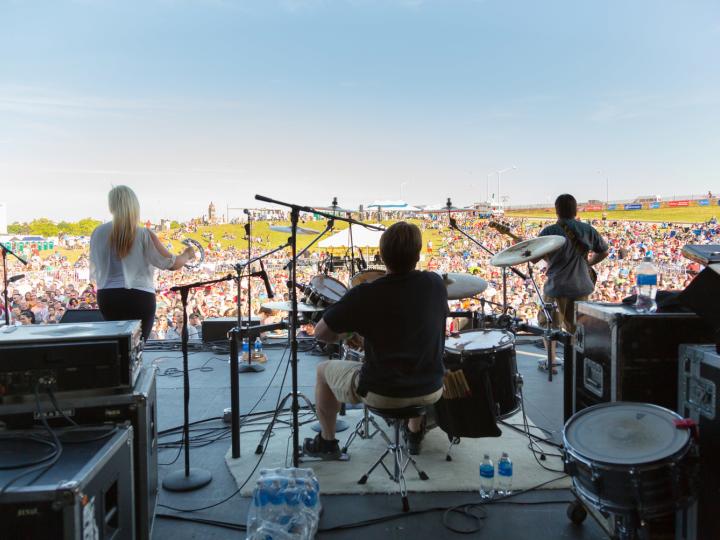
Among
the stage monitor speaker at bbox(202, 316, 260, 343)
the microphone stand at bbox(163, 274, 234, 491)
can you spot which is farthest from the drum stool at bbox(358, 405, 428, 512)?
the stage monitor speaker at bbox(202, 316, 260, 343)

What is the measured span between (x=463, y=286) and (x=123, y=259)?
1.91 meters

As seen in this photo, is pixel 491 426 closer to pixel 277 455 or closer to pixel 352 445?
pixel 352 445

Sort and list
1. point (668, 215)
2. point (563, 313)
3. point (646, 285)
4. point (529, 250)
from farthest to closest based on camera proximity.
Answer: point (668, 215) < point (563, 313) < point (529, 250) < point (646, 285)

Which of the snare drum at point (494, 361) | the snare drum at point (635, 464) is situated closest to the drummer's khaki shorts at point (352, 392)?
the snare drum at point (494, 361)

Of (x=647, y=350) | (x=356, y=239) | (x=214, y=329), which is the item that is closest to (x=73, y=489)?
(x=647, y=350)

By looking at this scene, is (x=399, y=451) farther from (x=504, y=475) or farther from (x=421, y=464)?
(x=504, y=475)

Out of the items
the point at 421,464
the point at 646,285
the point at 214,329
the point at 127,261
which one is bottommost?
the point at 421,464

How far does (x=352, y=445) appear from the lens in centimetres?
325

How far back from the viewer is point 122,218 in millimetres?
2904

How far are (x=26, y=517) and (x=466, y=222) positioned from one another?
2587cm

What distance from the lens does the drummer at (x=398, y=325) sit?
2254mm

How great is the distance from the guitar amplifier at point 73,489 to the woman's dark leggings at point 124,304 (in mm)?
1200

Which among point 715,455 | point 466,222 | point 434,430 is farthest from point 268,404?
point 466,222

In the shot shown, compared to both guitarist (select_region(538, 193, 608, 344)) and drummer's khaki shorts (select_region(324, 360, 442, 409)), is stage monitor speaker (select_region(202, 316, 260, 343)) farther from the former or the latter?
drummer's khaki shorts (select_region(324, 360, 442, 409))
